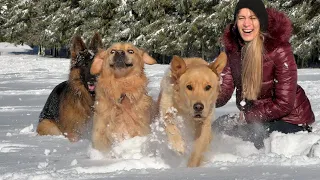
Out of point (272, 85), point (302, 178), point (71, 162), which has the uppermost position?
point (272, 85)

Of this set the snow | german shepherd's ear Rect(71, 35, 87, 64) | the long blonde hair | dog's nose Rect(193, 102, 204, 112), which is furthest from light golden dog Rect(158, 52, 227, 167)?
german shepherd's ear Rect(71, 35, 87, 64)

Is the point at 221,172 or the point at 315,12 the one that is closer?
the point at 221,172

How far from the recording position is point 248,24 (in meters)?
5.11

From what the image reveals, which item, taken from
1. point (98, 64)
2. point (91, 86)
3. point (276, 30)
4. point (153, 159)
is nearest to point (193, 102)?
point (153, 159)

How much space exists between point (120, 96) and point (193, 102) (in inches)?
54.4

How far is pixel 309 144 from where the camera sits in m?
4.57

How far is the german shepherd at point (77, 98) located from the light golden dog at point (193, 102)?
216 centimetres

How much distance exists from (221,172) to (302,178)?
0.61m

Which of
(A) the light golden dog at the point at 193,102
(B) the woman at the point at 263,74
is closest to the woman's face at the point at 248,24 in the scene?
(B) the woman at the point at 263,74

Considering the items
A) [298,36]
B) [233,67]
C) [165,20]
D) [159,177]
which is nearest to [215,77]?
[233,67]

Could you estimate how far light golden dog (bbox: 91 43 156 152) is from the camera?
17.6ft

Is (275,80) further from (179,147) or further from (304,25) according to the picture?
(304,25)

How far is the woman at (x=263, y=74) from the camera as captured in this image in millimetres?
5059

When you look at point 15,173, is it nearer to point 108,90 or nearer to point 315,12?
point 108,90
